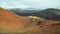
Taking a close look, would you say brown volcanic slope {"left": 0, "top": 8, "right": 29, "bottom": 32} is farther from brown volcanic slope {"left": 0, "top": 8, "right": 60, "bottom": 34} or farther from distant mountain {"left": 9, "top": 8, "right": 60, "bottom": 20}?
distant mountain {"left": 9, "top": 8, "right": 60, "bottom": 20}

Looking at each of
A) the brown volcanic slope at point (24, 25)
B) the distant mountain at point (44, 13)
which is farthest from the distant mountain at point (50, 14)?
the brown volcanic slope at point (24, 25)

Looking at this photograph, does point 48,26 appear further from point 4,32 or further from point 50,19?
point 4,32

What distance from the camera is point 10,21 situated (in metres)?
3.17

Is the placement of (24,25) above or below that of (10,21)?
below

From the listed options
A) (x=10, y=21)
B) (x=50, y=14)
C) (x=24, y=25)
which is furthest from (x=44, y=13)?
(x=10, y=21)

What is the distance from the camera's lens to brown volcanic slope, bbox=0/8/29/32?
3.12 meters

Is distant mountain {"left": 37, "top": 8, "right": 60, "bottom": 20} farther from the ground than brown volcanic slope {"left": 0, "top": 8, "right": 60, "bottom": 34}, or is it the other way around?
distant mountain {"left": 37, "top": 8, "right": 60, "bottom": 20}

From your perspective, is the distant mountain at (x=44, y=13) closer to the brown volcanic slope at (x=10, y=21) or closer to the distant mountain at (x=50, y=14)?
the distant mountain at (x=50, y=14)

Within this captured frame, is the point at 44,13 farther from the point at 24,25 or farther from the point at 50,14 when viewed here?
the point at 24,25

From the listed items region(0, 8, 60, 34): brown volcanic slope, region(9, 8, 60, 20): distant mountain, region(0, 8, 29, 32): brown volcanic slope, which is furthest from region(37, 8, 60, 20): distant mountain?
region(0, 8, 29, 32): brown volcanic slope

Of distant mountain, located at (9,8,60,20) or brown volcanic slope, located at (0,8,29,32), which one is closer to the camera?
brown volcanic slope, located at (0,8,29,32)

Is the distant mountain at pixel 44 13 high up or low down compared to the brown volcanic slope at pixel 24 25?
up

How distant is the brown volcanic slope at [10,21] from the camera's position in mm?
3121

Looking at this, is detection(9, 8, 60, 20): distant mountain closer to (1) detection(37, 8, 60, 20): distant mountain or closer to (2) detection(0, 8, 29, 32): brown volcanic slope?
(1) detection(37, 8, 60, 20): distant mountain
